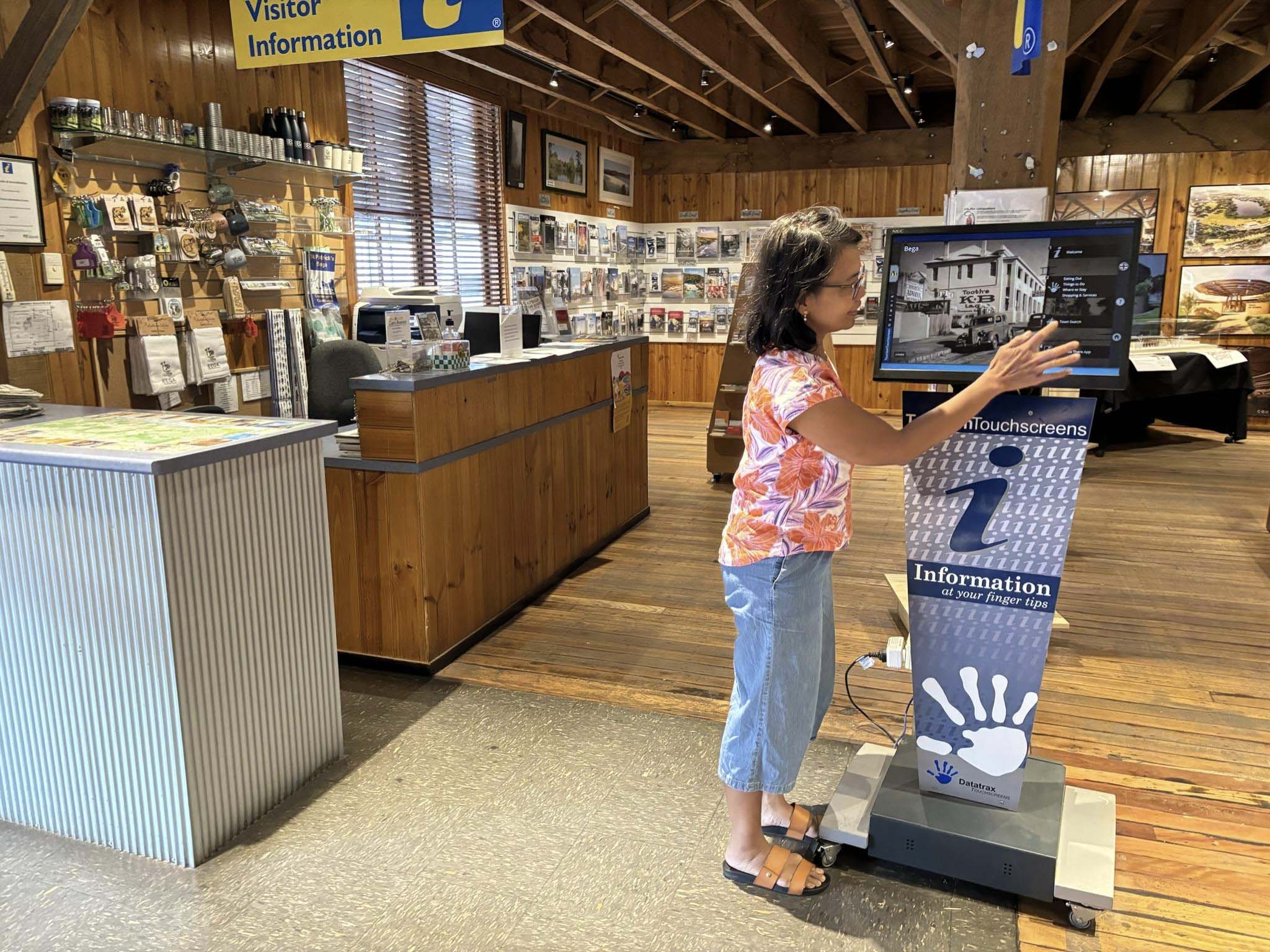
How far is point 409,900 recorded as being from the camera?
7.00 feet

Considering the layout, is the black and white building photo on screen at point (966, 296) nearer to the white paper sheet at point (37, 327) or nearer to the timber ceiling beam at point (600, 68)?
the white paper sheet at point (37, 327)

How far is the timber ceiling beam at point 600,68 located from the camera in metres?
5.85

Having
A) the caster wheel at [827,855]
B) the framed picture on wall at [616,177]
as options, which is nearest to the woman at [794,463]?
the caster wheel at [827,855]

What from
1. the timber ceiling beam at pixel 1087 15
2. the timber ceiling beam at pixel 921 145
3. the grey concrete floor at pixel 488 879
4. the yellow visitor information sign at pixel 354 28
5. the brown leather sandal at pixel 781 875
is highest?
the timber ceiling beam at pixel 921 145

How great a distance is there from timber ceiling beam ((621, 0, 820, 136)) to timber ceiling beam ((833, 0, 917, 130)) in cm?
79

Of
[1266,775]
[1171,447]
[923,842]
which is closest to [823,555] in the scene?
[923,842]

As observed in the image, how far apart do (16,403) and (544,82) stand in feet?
17.1

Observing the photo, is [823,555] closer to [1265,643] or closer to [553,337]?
[1265,643]

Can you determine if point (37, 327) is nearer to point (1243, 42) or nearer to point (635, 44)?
point (635, 44)

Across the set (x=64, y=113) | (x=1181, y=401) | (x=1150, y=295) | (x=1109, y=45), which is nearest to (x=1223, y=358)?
(x=1181, y=401)

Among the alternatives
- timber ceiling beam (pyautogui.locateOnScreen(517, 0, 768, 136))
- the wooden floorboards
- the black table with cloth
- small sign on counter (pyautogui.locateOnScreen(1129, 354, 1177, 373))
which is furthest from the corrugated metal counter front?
small sign on counter (pyautogui.locateOnScreen(1129, 354, 1177, 373))

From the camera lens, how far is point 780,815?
2355 millimetres

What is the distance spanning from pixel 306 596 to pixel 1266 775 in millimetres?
2793

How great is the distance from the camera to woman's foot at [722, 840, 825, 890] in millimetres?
2158
